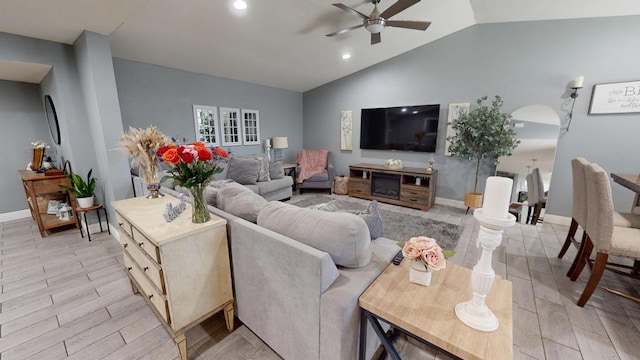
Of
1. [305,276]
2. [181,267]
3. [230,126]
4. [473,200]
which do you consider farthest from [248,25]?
[473,200]

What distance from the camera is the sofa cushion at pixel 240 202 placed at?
1.60 meters

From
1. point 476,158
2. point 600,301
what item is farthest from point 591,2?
point 600,301

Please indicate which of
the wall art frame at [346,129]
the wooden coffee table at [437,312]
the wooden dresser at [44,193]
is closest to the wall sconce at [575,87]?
the wall art frame at [346,129]

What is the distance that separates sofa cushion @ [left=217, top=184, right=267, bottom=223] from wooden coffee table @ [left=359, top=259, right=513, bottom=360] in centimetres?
88

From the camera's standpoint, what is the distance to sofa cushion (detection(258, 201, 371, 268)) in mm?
1178

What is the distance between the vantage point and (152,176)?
6.68ft

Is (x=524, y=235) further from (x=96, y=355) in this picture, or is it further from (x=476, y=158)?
(x=96, y=355)

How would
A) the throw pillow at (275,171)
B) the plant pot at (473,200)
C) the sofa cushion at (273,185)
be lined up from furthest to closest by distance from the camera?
the throw pillow at (275,171)
the sofa cushion at (273,185)
the plant pot at (473,200)

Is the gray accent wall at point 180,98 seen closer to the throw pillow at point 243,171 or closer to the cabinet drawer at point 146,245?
the throw pillow at point 243,171

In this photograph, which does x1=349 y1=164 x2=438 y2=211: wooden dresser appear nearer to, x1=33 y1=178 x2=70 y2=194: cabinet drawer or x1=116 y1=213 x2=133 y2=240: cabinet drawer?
x1=116 y1=213 x2=133 y2=240: cabinet drawer

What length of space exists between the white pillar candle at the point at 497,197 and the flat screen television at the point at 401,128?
3.82m

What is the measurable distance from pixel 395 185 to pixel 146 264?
3953 millimetres

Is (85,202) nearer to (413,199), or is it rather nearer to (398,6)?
(398,6)

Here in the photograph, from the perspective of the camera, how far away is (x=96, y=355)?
1475 mm
